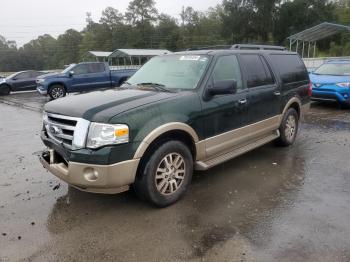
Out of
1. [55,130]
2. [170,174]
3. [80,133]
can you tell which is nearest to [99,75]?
[55,130]

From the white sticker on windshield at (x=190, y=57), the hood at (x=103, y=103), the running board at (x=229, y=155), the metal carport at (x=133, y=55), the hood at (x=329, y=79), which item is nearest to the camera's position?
the hood at (x=103, y=103)

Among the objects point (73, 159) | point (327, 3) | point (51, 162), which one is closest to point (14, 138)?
point (51, 162)

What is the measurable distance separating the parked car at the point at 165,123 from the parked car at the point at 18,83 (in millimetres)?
17124

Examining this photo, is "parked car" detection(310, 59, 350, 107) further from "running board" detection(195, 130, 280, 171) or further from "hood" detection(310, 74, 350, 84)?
"running board" detection(195, 130, 280, 171)

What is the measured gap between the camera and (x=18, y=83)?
20.2m

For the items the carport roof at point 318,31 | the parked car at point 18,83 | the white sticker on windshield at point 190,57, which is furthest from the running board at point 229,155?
the carport roof at point 318,31

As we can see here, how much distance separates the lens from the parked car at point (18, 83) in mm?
19734

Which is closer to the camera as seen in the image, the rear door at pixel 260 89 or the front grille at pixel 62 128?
the front grille at pixel 62 128

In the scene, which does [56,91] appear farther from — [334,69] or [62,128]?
[62,128]

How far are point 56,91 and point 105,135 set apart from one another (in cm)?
1338

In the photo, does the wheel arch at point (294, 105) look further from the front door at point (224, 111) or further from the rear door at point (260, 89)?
the front door at point (224, 111)

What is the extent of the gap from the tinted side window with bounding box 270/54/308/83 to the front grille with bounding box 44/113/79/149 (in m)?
3.73

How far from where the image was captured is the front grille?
147 inches

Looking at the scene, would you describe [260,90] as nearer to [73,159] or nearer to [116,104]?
[116,104]
